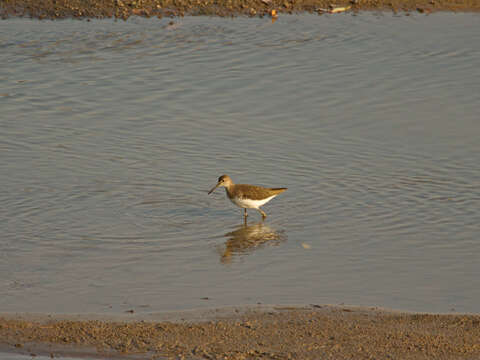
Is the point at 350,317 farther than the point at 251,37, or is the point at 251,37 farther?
the point at 251,37

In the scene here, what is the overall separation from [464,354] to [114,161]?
8.93 m

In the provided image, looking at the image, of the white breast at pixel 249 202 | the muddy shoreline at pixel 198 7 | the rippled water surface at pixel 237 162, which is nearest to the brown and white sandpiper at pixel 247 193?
the white breast at pixel 249 202

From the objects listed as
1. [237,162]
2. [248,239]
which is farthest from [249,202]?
[237,162]

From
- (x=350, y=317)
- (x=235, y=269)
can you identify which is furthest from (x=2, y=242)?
(x=350, y=317)

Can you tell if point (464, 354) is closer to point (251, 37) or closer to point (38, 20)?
point (251, 37)

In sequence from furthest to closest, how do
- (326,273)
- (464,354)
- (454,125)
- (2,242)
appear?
(454,125), (2,242), (326,273), (464,354)

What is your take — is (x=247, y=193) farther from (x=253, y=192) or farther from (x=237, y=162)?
(x=237, y=162)

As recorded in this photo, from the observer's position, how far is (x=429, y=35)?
24984mm

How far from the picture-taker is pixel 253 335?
29.2ft

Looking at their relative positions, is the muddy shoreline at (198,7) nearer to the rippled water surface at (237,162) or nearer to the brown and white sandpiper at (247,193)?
the rippled water surface at (237,162)

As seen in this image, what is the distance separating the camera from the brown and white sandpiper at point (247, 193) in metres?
13.5

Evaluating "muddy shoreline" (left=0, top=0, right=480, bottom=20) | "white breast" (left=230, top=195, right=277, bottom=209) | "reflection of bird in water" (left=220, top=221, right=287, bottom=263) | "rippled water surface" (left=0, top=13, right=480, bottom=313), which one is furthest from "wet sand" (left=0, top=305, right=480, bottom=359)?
"muddy shoreline" (left=0, top=0, right=480, bottom=20)

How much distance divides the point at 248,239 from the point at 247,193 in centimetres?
93

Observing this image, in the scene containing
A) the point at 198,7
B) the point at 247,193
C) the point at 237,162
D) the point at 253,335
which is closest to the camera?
the point at 253,335
